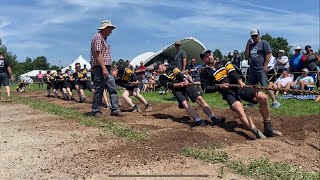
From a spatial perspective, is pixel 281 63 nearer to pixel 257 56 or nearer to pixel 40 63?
pixel 257 56

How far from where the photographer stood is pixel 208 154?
5.04 metres

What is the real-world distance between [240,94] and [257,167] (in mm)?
2708

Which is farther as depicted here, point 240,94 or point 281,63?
point 281,63

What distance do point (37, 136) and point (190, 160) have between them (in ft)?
8.84

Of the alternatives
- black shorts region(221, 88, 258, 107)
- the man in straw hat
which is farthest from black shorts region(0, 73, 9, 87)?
black shorts region(221, 88, 258, 107)

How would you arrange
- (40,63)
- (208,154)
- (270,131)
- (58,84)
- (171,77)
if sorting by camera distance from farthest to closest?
(40,63) < (58,84) < (171,77) < (270,131) < (208,154)

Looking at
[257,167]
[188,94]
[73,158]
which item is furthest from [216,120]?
[73,158]

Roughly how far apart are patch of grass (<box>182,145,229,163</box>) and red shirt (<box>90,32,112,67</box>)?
4.02 m

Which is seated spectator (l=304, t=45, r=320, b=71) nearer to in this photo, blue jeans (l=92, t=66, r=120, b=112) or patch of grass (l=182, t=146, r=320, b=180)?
blue jeans (l=92, t=66, r=120, b=112)

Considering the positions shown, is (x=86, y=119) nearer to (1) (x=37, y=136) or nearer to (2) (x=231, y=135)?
(1) (x=37, y=136)

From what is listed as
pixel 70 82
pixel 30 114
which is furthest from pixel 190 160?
pixel 70 82

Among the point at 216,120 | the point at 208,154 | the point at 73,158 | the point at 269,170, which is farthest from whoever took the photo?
the point at 216,120

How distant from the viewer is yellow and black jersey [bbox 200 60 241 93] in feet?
23.2

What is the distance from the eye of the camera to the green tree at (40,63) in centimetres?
10789
